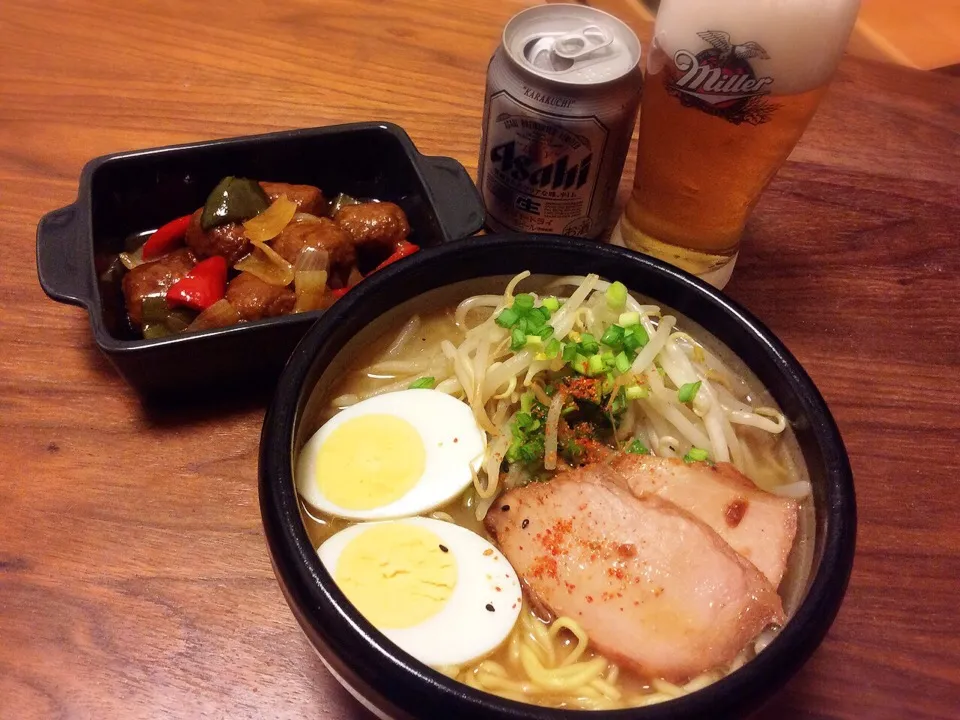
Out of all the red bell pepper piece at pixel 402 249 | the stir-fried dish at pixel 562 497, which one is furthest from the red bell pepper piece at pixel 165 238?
the stir-fried dish at pixel 562 497

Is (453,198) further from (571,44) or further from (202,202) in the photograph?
(202,202)

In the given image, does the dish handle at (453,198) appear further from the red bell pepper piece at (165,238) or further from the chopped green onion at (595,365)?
the red bell pepper piece at (165,238)

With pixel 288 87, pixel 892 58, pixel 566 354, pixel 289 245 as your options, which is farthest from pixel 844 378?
pixel 892 58

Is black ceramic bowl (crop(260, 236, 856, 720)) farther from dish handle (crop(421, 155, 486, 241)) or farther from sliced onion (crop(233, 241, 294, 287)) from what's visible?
sliced onion (crop(233, 241, 294, 287))

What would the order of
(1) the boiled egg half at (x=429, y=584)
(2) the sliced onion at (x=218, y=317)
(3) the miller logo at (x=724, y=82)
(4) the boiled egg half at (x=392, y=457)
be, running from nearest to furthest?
1. (1) the boiled egg half at (x=429, y=584)
2. (4) the boiled egg half at (x=392, y=457)
3. (3) the miller logo at (x=724, y=82)
4. (2) the sliced onion at (x=218, y=317)

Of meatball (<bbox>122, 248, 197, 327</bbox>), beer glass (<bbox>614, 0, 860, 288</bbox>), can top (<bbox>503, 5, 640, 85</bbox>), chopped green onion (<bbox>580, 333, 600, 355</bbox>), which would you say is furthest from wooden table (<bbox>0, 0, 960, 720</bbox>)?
chopped green onion (<bbox>580, 333, 600, 355</bbox>)

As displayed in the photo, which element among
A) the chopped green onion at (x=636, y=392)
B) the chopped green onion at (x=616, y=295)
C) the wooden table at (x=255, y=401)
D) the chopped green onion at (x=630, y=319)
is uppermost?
the chopped green onion at (x=616, y=295)
